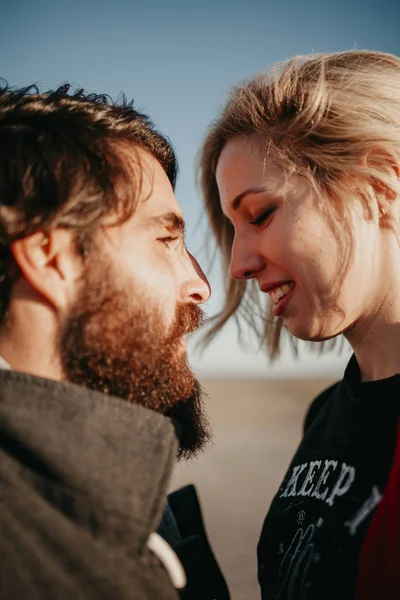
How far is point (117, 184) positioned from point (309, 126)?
95 cm

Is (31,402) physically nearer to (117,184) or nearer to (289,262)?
(117,184)

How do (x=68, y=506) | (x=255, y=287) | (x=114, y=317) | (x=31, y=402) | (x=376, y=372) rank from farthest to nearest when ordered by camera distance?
(x=255, y=287) < (x=376, y=372) < (x=114, y=317) < (x=31, y=402) < (x=68, y=506)

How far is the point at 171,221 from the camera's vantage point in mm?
2271

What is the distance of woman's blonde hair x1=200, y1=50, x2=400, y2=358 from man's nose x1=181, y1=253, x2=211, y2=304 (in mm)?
668

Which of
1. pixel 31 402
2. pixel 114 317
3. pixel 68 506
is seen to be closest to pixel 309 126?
pixel 114 317

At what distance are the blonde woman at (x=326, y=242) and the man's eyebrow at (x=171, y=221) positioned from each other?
28cm

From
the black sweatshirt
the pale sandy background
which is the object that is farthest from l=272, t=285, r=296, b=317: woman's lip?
the pale sandy background

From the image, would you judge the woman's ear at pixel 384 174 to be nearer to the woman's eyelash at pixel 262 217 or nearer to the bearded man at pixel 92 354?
the woman's eyelash at pixel 262 217

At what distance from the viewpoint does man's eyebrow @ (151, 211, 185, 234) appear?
2219mm

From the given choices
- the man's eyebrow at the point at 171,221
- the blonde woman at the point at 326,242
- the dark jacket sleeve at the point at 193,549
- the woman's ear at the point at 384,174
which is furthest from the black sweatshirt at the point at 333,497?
the man's eyebrow at the point at 171,221

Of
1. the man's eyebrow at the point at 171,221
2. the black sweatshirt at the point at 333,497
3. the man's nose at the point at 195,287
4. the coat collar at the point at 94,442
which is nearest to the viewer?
the coat collar at the point at 94,442

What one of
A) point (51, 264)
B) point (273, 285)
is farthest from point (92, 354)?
point (273, 285)

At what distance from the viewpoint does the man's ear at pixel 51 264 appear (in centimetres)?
190

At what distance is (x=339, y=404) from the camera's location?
224 cm
